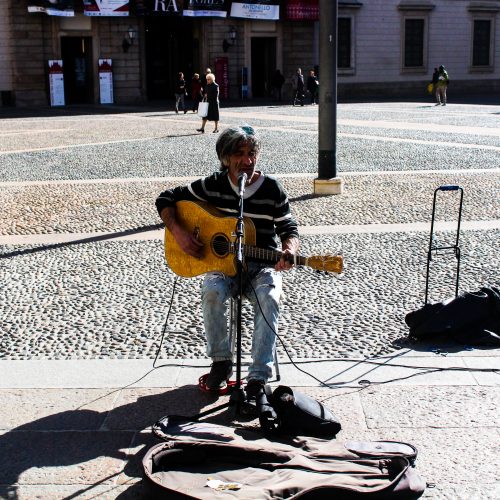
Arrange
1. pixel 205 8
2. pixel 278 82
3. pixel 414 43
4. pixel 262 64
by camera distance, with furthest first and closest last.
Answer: pixel 414 43, pixel 262 64, pixel 205 8, pixel 278 82

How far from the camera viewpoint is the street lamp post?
11.1m

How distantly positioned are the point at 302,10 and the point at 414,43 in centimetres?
628

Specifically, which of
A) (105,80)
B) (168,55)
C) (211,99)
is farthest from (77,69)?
(211,99)

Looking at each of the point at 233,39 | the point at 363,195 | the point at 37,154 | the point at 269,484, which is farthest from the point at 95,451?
the point at 233,39

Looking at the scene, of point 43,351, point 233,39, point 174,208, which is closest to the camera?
point 174,208

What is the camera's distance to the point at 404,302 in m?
6.31

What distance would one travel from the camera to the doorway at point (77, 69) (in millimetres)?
34500

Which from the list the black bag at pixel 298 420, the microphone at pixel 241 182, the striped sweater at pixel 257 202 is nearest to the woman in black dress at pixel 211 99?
the striped sweater at pixel 257 202

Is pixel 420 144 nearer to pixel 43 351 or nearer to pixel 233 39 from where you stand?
pixel 43 351

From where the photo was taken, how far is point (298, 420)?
3930mm

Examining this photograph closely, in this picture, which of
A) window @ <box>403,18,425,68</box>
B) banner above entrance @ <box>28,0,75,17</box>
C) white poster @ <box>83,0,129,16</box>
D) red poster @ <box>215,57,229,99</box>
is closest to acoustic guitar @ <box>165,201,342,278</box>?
banner above entrance @ <box>28,0,75,17</box>

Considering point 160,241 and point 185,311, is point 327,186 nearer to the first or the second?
point 160,241

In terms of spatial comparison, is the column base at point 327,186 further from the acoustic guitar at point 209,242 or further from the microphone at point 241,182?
the microphone at point 241,182

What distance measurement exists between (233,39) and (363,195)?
26674 mm
